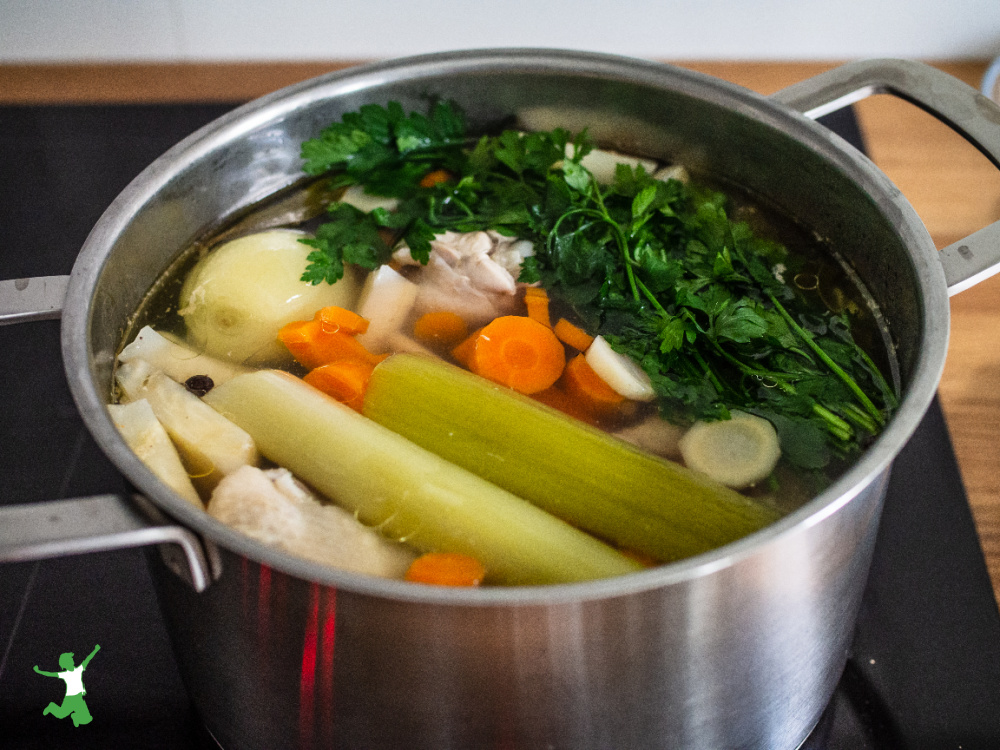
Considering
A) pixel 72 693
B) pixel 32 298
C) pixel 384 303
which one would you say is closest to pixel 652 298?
pixel 384 303

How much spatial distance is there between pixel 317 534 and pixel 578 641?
0.28 metres

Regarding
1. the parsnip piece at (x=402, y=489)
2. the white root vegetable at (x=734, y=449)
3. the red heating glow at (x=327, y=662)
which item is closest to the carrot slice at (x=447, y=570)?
the parsnip piece at (x=402, y=489)

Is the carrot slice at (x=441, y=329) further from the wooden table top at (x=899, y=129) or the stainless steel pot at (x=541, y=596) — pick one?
the wooden table top at (x=899, y=129)

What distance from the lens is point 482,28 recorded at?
1.69m

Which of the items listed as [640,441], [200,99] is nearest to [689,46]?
[200,99]

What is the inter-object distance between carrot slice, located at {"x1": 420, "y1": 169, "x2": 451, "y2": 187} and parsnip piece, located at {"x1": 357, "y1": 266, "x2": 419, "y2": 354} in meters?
0.17

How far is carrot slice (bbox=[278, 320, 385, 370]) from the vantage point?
100 cm

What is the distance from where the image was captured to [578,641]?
60 centimetres

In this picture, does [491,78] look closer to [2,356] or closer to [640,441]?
[640,441]

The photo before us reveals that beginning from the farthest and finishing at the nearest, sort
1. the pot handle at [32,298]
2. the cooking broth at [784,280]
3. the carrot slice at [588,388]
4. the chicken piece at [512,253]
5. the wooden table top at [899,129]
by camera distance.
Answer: the wooden table top at [899,129] → the chicken piece at [512,253] → the carrot slice at [588,388] → the cooking broth at [784,280] → the pot handle at [32,298]

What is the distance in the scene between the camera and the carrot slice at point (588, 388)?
37.8 inches

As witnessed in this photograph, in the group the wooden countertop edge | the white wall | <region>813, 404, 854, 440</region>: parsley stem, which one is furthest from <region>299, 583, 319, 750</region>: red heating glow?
the white wall

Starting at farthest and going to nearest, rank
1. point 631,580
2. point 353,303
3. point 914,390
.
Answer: point 353,303 → point 914,390 → point 631,580

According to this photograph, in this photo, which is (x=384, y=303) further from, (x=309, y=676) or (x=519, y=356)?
(x=309, y=676)
